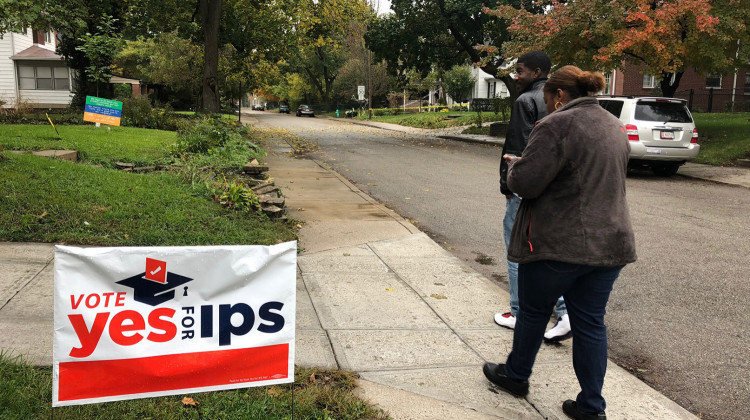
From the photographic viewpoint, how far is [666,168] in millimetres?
13906

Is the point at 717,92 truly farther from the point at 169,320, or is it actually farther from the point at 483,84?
the point at 169,320

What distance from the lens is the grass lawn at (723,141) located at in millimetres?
15781

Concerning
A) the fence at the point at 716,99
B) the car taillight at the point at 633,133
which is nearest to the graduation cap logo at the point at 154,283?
the car taillight at the point at 633,133

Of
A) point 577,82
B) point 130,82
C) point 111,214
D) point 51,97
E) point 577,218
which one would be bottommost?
point 111,214

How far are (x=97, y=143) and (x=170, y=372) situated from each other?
11196 mm

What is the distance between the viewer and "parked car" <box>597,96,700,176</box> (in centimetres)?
1320

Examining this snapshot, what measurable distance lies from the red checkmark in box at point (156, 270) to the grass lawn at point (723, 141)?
16.2 metres

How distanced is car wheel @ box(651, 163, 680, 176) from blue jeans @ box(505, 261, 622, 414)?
1218 centimetres

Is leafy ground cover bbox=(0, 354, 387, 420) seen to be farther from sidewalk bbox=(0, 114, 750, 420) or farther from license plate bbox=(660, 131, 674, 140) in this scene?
license plate bbox=(660, 131, 674, 140)

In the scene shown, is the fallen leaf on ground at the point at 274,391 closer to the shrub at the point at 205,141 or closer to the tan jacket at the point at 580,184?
the tan jacket at the point at 580,184

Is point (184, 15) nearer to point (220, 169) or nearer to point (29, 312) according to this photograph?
point (220, 169)

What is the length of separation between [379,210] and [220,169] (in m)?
3.02

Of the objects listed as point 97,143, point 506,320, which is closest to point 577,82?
point 506,320

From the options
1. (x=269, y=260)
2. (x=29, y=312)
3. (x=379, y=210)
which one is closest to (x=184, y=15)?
(x=379, y=210)
